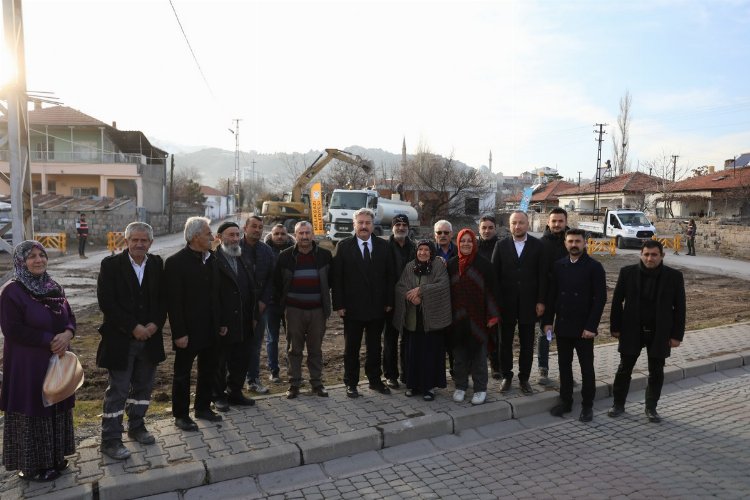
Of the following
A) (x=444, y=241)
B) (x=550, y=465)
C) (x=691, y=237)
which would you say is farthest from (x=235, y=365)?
(x=691, y=237)

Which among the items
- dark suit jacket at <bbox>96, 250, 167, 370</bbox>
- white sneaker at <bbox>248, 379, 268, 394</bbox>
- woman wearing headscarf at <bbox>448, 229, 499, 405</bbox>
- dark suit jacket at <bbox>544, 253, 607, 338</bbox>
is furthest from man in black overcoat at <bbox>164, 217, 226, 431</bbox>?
dark suit jacket at <bbox>544, 253, 607, 338</bbox>

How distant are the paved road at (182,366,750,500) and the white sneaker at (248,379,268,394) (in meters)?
1.70

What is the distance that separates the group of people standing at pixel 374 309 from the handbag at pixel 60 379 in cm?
28

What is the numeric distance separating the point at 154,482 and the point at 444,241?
3.74 metres

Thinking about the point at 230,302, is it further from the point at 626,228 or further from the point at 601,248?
the point at 626,228

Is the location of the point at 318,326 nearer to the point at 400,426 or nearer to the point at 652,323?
the point at 400,426

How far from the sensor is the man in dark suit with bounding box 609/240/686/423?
17.3ft

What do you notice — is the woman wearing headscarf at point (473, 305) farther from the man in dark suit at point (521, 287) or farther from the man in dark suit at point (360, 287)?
the man in dark suit at point (360, 287)

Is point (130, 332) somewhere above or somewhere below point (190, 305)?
below

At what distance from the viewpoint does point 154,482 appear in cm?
391

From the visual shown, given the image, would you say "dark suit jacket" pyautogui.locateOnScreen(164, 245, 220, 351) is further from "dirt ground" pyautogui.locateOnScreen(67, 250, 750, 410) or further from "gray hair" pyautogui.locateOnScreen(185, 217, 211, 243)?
"dirt ground" pyautogui.locateOnScreen(67, 250, 750, 410)

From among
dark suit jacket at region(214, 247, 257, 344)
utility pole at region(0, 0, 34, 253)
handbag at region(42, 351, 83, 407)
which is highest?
utility pole at region(0, 0, 34, 253)

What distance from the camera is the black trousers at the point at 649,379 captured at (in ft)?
17.8

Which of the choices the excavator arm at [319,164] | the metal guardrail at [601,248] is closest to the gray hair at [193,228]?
the metal guardrail at [601,248]
